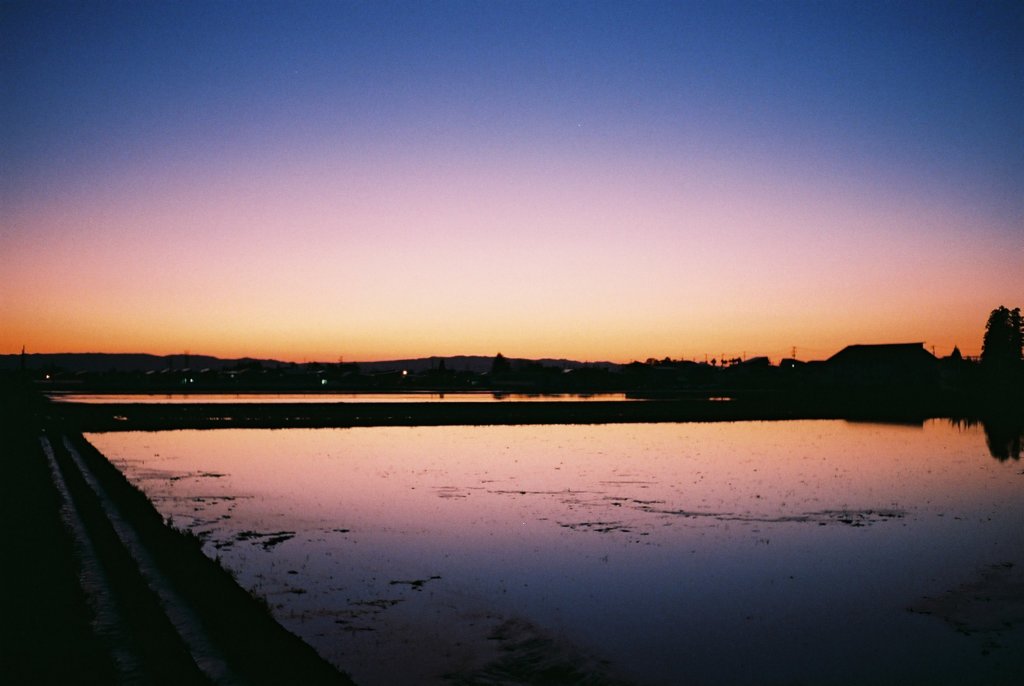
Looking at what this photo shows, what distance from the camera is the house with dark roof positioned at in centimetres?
9362

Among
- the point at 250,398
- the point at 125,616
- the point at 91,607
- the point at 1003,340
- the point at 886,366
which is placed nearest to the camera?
the point at 125,616

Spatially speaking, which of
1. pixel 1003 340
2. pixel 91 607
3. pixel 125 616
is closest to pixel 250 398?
pixel 91 607

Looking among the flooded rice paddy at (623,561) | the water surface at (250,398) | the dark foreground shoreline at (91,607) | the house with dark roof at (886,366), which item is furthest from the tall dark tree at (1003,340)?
the dark foreground shoreline at (91,607)

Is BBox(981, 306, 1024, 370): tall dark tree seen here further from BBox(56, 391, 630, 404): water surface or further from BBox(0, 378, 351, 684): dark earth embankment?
BBox(0, 378, 351, 684): dark earth embankment

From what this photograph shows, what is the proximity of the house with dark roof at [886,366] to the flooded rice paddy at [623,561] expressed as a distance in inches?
2642

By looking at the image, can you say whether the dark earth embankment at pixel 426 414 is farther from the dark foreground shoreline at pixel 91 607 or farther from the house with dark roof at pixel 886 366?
the house with dark roof at pixel 886 366

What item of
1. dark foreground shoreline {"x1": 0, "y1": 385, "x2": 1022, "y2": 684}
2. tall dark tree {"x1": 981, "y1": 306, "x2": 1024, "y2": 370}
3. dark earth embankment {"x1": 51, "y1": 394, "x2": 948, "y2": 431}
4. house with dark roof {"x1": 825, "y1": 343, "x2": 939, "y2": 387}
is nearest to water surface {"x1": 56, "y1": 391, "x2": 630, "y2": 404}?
dark earth embankment {"x1": 51, "y1": 394, "x2": 948, "y2": 431}

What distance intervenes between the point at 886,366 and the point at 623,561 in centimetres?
9245

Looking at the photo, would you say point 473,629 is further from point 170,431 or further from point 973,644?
point 170,431

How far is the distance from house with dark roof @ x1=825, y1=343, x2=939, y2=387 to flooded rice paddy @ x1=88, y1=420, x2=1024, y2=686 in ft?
220

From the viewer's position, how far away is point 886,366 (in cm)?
9606

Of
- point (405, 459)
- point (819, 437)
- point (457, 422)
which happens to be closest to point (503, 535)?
point (405, 459)

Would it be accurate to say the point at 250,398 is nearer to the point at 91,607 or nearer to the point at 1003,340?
the point at 91,607

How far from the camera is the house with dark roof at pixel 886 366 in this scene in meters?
93.6
